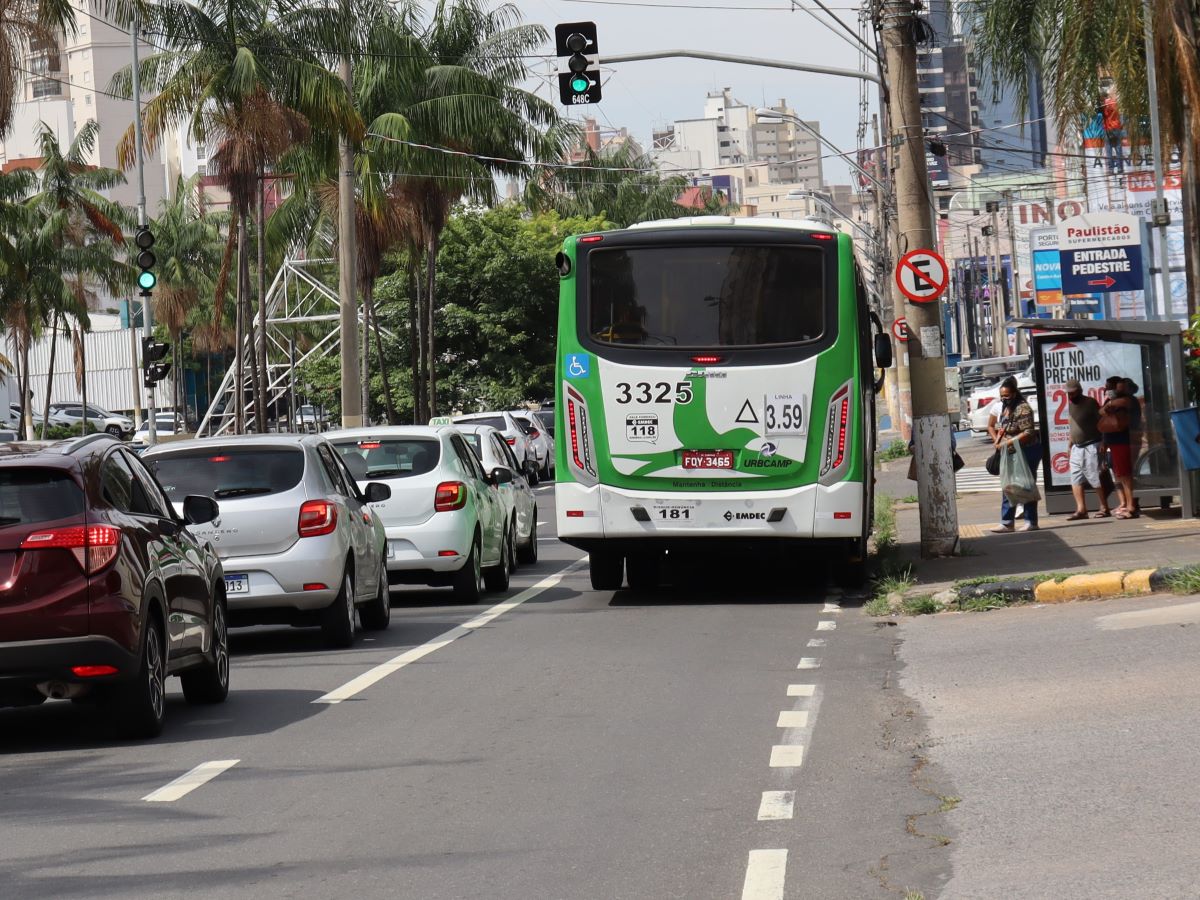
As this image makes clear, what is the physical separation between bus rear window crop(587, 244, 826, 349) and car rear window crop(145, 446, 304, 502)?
13.0ft

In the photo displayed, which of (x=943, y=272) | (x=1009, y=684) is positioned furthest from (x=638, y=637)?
(x=943, y=272)

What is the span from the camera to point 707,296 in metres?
16.8

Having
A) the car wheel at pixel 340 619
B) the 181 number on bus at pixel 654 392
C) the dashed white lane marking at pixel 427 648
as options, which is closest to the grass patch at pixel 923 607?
the 181 number on bus at pixel 654 392

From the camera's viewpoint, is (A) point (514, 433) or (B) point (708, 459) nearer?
(B) point (708, 459)

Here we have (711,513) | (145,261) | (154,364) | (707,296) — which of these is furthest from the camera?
(154,364)

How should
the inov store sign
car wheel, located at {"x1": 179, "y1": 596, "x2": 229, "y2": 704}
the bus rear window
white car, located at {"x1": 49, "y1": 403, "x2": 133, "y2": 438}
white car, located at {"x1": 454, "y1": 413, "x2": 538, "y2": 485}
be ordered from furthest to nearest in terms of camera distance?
1. white car, located at {"x1": 49, "y1": 403, "x2": 133, "y2": 438}
2. the inov store sign
3. white car, located at {"x1": 454, "y1": 413, "x2": 538, "y2": 485}
4. the bus rear window
5. car wheel, located at {"x1": 179, "y1": 596, "x2": 229, "y2": 704}

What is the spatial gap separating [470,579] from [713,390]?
296 centimetres

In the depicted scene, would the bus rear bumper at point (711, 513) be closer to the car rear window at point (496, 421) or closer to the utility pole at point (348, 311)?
the utility pole at point (348, 311)

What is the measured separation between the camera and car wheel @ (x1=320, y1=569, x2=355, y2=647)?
543 inches

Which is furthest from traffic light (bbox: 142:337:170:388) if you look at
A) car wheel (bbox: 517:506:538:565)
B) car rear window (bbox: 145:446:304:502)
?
car rear window (bbox: 145:446:304:502)

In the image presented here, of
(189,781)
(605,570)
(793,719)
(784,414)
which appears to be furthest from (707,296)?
(189,781)

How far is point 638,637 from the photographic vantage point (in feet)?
46.9

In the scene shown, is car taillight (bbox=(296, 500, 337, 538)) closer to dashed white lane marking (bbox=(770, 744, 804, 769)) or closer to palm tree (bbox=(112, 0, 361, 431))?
dashed white lane marking (bbox=(770, 744, 804, 769))

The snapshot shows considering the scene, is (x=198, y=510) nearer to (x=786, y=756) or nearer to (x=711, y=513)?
(x=786, y=756)
